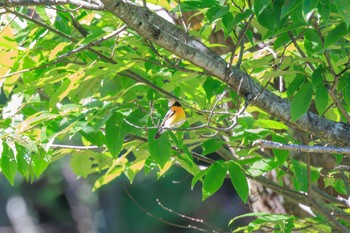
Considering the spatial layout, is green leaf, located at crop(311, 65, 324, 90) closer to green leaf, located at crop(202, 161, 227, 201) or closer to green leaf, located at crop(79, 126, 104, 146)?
green leaf, located at crop(202, 161, 227, 201)

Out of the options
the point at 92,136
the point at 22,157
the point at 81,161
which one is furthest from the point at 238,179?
the point at 81,161

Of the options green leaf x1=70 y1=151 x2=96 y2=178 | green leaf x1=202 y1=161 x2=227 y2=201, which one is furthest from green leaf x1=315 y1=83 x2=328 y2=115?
green leaf x1=70 y1=151 x2=96 y2=178

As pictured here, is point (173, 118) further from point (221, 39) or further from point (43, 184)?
point (43, 184)

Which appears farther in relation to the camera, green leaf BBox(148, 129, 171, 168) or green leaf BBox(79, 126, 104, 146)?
green leaf BBox(79, 126, 104, 146)

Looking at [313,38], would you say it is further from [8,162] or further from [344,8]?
[8,162]

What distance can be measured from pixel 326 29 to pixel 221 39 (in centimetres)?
149

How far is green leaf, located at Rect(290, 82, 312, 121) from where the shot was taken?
2.51 meters

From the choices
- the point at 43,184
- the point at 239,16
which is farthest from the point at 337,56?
the point at 43,184

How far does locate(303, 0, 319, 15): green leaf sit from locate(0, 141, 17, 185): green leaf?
124 centimetres

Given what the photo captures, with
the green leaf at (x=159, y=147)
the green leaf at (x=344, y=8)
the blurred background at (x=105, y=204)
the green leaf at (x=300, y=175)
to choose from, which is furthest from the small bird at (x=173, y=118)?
the blurred background at (x=105, y=204)

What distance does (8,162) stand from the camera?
276cm

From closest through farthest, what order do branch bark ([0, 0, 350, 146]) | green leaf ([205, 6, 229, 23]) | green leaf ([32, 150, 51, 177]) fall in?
branch bark ([0, 0, 350, 146]), green leaf ([205, 6, 229, 23]), green leaf ([32, 150, 51, 177])

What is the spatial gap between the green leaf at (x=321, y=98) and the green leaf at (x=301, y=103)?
0.03 metres

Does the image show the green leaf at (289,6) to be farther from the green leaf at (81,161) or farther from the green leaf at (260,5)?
the green leaf at (81,161)
